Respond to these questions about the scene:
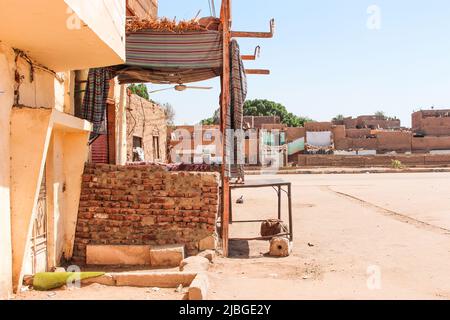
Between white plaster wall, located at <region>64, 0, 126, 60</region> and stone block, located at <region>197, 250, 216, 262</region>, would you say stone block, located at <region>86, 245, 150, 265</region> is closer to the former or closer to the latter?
stone block, located at <region>197, 250, 216, 262</region>

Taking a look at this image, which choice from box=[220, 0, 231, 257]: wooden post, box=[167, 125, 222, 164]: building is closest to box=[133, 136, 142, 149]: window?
box=[220, 0, 231, 257]: wooden post

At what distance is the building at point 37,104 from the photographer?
4.37m

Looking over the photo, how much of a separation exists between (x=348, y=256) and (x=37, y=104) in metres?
5.38

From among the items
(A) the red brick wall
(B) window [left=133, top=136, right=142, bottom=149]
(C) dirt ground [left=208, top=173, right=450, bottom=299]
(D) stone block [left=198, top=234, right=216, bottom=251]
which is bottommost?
(C) dirt ground [left=208, top=173, right=450, bottom=299]

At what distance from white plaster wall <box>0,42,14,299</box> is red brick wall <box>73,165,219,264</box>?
2.11m

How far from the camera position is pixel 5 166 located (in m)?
4.80

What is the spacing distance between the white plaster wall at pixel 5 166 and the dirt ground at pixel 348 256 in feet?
7.03

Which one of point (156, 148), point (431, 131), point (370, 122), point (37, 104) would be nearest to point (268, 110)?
point (370, 122)

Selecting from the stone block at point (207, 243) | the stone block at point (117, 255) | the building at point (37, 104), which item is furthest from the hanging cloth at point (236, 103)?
the building at point (37, 104)

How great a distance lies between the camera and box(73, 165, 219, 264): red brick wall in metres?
6.92

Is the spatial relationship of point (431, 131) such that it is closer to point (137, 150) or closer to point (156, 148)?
point (156, 148)
